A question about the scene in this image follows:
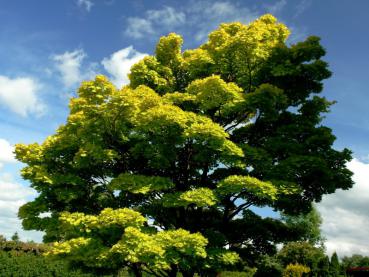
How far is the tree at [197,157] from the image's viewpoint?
16516 mm

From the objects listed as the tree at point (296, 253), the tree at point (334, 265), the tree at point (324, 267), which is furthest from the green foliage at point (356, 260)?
the tree at point (334, 265)

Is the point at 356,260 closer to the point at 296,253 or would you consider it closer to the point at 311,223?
the point at 311,223

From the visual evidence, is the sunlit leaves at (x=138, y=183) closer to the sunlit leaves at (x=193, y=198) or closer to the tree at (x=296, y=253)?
the sunlit leaves at (x=193, y=198)

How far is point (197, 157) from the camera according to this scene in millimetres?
17969

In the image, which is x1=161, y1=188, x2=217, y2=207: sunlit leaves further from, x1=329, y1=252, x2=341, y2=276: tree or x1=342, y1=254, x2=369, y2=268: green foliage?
x1=342, y1=254, x2=369, y2=268: green foliage

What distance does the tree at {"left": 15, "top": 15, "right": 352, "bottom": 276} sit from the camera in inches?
650

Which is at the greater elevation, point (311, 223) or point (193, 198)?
point (311, 223)

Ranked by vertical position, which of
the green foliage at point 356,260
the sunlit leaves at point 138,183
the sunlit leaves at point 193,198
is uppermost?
the green foliage at point 356,260

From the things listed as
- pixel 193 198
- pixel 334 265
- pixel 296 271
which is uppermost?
pixel 193 198

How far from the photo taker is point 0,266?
29047 millimetres

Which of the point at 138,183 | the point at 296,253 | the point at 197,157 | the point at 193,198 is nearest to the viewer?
the point at 193,198

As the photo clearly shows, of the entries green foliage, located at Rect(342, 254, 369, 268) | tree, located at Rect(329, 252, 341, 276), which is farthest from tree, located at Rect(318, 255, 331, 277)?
green foliage, located at Rect(342, 254, 369, 268)

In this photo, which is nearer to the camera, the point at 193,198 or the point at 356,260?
the point at 193,198

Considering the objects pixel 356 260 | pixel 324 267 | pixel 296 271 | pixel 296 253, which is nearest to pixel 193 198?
pixel 324 267
